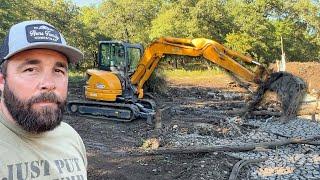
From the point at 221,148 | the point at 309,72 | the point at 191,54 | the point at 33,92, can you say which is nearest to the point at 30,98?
the point at 33,92

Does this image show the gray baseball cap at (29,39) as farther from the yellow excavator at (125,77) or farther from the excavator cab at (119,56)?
the excavator cab at (119,56)

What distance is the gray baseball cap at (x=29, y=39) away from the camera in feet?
5.88

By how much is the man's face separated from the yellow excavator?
33.3ft

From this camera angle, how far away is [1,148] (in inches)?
69.8

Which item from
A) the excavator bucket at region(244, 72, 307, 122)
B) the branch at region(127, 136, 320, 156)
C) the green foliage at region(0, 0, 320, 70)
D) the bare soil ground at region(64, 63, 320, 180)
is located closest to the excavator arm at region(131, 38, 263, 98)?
the excavator bucket at region(244, 72, 307, 122)

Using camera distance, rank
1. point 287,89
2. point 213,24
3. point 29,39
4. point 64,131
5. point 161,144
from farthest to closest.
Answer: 1. point 213,24
2. point 287,89
3. point 161,144
4. point 64,131
5. point 29,39

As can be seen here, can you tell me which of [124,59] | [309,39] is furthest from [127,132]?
[309,39]

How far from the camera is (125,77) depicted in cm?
1352

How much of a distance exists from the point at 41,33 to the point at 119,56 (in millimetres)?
11990

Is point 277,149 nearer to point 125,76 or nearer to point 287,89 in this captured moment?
point 287,89

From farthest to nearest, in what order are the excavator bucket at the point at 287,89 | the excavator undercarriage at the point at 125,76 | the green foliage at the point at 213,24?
the green foliage at the point at 213,24, the excavator undercarriage at the point at 125,76, the excavator bucket at the point at 287,89

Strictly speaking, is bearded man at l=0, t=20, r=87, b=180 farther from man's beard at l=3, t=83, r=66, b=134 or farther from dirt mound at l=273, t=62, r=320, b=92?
dirt mound at l=273, t=62, r=320, b=92

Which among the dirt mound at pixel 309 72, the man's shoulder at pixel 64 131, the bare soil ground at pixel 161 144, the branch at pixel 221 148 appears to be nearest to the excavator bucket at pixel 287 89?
the branch at pixel 221 148

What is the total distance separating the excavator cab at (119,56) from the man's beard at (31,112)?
11.7m
